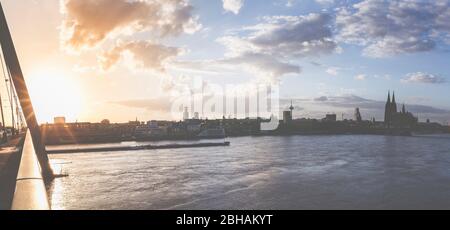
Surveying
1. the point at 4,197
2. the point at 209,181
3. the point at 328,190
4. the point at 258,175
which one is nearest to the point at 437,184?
the point at 328,190

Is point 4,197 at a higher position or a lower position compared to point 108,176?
higher

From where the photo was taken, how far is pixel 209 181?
23.2m

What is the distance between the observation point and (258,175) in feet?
87.7

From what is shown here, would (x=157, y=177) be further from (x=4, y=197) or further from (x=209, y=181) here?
(x=4, y=197)

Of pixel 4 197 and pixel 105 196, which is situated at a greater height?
pixel 4 197

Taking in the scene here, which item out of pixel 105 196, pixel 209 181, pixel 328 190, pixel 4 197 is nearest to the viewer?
pixel 4 197
